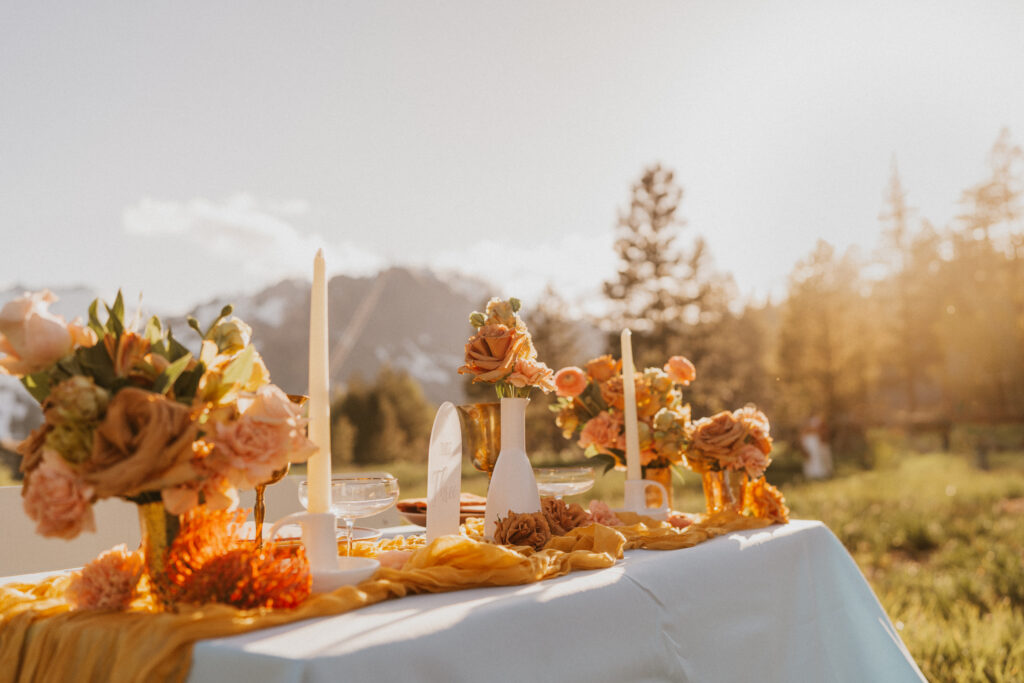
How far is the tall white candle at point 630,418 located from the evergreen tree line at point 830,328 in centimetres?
1176

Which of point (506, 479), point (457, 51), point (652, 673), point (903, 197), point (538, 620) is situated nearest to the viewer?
point (538, 620)

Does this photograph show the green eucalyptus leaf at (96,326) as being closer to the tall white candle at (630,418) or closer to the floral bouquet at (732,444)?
Answer: the tall white candle at (630,418)

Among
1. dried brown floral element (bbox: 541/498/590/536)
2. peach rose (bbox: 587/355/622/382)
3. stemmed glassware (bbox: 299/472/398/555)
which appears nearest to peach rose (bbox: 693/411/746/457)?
peach rose (bbox: 587/355/622/382)

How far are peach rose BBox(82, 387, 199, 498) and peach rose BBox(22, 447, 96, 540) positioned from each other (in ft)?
0.06

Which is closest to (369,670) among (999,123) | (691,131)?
(691,131)

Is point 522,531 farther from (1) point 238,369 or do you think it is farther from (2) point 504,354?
(1) point 238,369

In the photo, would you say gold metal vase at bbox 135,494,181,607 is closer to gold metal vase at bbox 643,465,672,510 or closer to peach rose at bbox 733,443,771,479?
gold metal vase at bbox 643,465,672,510

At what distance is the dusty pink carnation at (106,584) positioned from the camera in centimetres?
99

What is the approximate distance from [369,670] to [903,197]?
55.5 feet

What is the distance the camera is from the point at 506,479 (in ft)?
4.69

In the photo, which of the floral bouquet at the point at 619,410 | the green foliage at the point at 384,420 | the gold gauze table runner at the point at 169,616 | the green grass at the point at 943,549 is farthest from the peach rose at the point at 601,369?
the green foliage at the point at 384,420

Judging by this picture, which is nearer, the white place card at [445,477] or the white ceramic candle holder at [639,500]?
the white place card at [445,477]

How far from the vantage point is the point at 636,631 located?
1.18 m

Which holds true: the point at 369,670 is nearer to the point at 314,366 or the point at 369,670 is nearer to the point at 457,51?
the point at 314,366
